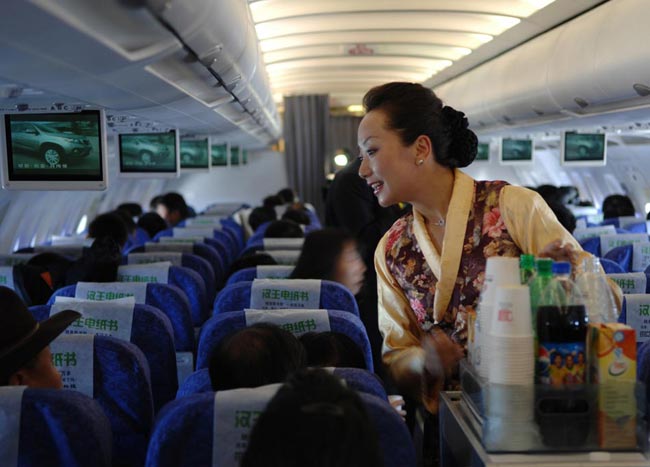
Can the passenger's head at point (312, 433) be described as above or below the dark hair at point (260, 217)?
below

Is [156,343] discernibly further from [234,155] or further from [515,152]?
[234,155]

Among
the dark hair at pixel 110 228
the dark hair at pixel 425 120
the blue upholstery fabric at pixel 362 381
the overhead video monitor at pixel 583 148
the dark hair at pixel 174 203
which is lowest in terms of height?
the blue upholstery fabric at pixel 362 381

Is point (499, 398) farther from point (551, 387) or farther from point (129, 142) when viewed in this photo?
point (129, 142)

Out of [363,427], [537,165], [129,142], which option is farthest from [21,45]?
[537,165]

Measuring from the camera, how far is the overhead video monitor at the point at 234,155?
18469 millimetres

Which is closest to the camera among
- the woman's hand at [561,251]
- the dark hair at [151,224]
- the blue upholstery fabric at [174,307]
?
the woman's hand at [561,251]

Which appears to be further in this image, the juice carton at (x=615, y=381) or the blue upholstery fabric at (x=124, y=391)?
the blue upholstery fabric at (x=124, y=391)

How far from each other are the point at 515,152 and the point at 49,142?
33.3ft

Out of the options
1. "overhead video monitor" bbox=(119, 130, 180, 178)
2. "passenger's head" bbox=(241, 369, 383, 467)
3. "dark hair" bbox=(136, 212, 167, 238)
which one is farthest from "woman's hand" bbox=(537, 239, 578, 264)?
"dark hair" bbox=(136, 212, 167, 238)

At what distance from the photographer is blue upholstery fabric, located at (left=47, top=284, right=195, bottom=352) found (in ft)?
14.1

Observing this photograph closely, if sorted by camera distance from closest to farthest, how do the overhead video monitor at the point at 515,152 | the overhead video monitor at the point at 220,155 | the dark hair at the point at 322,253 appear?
the dark hair at the point at 322,253 → the overhead video monitor at the point at 515,152 → the overhead video monitor at the point at 220,155

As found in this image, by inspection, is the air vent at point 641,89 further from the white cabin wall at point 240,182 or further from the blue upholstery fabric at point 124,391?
the white cabin wall at point 240,182

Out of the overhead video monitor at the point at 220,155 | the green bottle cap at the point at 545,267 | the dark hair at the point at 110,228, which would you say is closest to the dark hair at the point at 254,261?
the dark hair at the point at 110,228

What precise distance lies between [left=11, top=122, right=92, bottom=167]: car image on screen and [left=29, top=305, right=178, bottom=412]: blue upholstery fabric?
1854 mm
